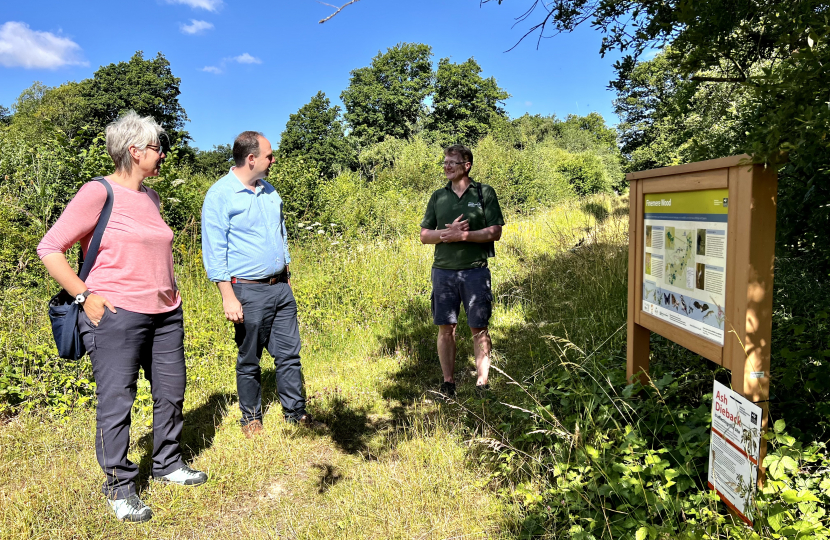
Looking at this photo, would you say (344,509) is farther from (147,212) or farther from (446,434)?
(147,212)

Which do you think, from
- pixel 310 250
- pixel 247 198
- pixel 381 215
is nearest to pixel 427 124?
pixel 381 215

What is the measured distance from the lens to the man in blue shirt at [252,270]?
3729mm

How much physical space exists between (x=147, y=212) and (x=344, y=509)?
210cm

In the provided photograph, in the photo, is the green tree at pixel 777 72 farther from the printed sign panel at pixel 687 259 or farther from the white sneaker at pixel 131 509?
the white sneaker at pixel 131 509

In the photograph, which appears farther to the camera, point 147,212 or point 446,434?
point 446,434

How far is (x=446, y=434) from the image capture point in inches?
141

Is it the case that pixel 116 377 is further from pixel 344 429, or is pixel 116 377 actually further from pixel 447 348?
pixel 447 348

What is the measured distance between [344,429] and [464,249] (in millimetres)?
1750

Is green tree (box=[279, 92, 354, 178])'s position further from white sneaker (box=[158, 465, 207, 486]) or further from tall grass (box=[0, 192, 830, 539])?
white sneaker (box=[158, 465, 207, 486])

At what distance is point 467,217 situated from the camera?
4.27 metres

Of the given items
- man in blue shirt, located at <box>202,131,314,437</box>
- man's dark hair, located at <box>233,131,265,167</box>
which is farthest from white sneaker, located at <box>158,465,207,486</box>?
man's dark hair, located at <box>233,131,265,167</box>

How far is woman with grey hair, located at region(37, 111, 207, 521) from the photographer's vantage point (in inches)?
112

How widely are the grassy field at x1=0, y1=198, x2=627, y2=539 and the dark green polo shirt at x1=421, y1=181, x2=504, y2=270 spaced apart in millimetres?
993

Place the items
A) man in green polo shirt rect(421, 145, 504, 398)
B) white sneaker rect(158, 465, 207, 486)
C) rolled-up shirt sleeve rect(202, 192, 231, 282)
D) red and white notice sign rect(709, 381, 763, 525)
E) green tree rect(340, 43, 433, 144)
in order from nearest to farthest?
red and white notice sign rect(709, 381, 763, 525)
white sneaker rect(158, 465, 207, 486)
rolled-up shirt sleeve rect(202, 192, 231, 282)
man in green polo shirt rect(421, 145, 504, 398)
green tree rect(340, 43, 433, 144)
